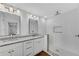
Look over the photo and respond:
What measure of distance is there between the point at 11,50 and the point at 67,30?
563mm

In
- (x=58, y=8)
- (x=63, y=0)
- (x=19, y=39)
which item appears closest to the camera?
(x=63, y=0)

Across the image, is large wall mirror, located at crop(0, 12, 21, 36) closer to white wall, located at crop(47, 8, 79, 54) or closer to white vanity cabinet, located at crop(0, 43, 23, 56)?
white vanity cabinet, located at crop(0, 43, 23, 56)

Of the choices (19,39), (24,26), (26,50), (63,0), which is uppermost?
(63,0)

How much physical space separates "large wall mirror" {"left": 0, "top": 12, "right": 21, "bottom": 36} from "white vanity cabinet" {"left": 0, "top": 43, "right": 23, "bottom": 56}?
0.12 metres

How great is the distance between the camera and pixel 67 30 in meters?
0.69

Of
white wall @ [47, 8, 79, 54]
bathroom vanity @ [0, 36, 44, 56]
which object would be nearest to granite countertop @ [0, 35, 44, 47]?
bathroom vanity @ [0, 36, 44, 56]

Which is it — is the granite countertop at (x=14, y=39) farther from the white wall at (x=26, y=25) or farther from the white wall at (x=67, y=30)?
the white wall at (x=67, y=30)

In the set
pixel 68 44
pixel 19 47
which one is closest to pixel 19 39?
pixel 19 47

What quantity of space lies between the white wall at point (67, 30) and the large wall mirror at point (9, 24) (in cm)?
31

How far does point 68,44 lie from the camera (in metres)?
0.71

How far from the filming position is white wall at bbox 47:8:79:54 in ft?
2.14

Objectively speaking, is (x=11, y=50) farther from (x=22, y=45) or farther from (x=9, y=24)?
(x=9, y=24)

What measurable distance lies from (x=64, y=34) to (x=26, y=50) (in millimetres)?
Result: 417

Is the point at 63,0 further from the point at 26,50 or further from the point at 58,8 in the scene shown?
the point at 26,50
